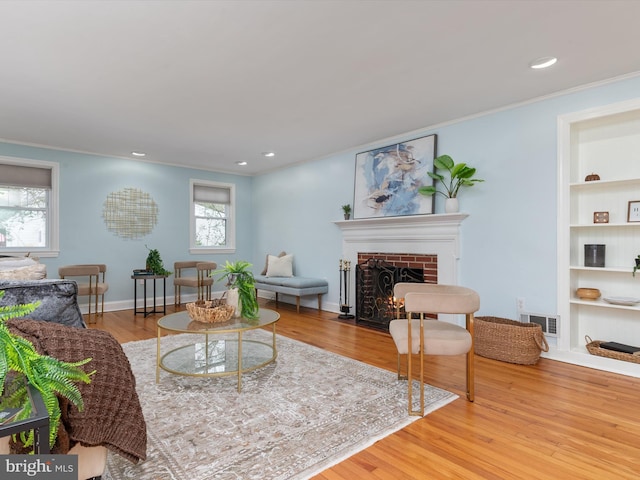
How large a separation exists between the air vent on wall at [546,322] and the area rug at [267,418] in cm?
141

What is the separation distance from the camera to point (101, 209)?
5398mm

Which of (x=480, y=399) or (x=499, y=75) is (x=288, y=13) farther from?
(x=480, y=399)

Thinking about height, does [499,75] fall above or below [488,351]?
above

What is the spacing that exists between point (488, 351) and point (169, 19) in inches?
139

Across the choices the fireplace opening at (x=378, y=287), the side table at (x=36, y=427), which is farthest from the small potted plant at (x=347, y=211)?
the side table at (x=36, y=427)

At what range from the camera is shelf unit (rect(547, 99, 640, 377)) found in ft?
9.82

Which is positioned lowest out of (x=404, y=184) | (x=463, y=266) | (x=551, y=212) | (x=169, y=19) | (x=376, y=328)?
(x=376, y=328)

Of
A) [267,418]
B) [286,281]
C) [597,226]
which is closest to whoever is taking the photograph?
[267,418]

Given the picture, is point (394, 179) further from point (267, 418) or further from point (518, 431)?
point (267, 418)

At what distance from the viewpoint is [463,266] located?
12.6 feet

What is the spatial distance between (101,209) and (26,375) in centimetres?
536

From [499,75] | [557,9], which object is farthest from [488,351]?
[557,9]

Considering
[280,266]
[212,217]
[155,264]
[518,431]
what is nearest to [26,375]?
[518,431]

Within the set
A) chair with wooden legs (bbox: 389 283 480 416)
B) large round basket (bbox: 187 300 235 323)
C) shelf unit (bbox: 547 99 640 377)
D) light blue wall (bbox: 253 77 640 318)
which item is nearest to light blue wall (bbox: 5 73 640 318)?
light blue wall (bbox: 253 77 640 318)
